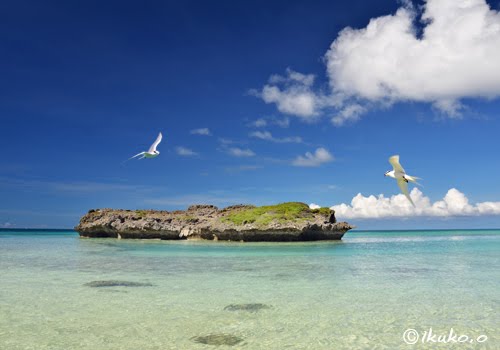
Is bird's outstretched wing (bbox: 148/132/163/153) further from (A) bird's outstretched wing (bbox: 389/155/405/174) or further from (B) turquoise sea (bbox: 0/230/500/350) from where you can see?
(A) bird's outstretched wing (bbox: 389/155/405/174)

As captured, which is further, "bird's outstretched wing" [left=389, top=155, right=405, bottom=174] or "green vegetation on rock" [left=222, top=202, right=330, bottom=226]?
"green vegetation on rock" [left=222, top=202, right=330, bottom=226]

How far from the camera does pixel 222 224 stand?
181 ft

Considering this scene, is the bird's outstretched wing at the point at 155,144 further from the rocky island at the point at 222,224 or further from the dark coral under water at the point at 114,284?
the rocky island at the point at 222,224

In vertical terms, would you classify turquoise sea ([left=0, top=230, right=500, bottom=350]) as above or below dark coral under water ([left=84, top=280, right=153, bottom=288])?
below

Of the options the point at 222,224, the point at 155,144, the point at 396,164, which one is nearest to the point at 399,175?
the point at 396,164

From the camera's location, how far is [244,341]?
789cm

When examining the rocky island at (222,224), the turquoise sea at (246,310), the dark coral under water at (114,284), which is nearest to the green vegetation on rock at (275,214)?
the rocky island at (222,224)

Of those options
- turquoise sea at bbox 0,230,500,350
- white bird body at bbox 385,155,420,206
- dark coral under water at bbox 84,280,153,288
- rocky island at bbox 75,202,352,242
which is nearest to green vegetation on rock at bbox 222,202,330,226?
rocky island at bbox 75,202,352,242

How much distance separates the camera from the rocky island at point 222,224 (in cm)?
5212

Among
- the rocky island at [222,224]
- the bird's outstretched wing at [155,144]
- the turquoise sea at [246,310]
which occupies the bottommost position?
the turquoise sea at [246,310]

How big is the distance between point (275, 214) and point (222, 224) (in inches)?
296

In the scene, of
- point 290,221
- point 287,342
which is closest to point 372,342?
point 287,342

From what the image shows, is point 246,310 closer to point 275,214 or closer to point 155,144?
point 155,144

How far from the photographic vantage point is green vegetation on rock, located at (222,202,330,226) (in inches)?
2079
